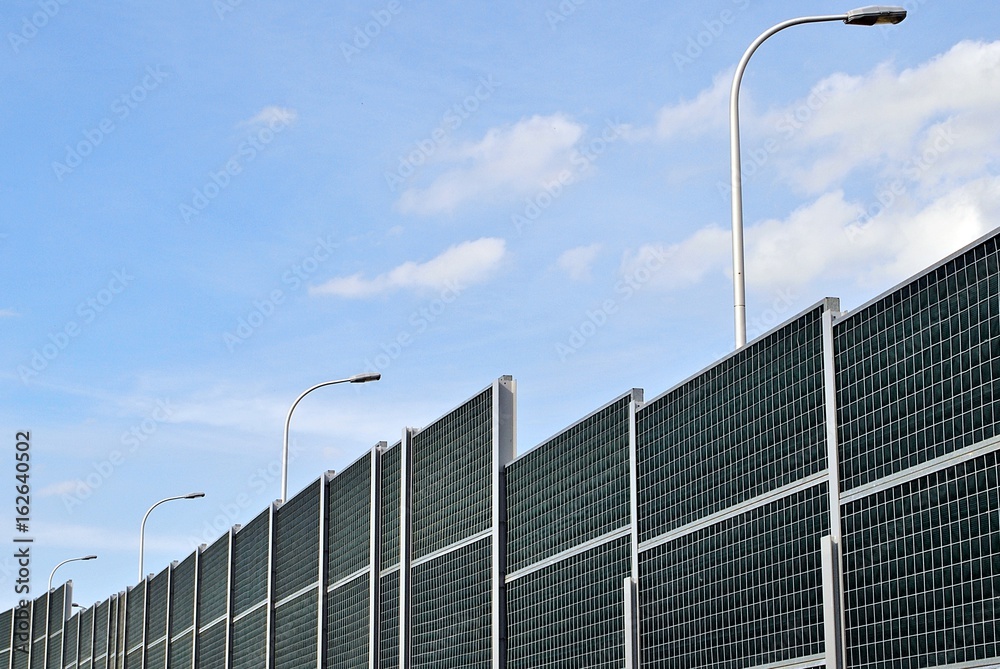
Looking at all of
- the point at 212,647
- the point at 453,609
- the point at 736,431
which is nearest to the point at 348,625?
the point at 453,609

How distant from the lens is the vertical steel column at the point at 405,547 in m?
33.9

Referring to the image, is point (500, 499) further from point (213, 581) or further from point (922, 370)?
point (213, 581)

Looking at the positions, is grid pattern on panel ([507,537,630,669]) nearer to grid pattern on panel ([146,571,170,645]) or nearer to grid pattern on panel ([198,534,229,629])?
grid pattern on panel ([198,534,229,629])

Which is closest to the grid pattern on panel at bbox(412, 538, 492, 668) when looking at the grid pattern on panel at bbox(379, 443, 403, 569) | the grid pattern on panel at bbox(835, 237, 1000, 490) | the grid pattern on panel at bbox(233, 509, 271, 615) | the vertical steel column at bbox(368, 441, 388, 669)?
the grid pattern on panel at bbox(379, 443, 403, 569)

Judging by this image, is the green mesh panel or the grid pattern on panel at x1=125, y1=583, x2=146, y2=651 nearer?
the green mesh panel

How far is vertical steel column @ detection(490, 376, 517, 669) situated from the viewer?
96.3 feet

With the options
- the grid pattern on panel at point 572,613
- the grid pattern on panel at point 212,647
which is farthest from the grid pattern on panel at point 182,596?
the grid pattern on panel at point 572,613

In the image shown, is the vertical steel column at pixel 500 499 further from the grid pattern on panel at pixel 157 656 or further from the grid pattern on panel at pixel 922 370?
the grid pattern on panel at pixel 157 656

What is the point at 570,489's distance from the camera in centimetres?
2744

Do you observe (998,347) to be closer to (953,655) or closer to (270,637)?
(953,655)

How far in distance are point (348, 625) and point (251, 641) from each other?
10.6m

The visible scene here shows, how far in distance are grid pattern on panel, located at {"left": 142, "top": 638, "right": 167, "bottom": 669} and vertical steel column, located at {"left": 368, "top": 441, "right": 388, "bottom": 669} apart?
26.8 m

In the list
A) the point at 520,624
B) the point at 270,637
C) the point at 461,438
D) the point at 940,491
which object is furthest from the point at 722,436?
the point at 270,637

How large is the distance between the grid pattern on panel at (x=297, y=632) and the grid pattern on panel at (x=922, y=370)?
2441 centimetres
